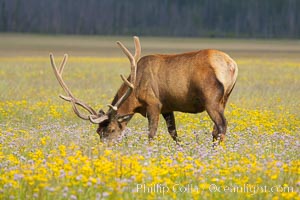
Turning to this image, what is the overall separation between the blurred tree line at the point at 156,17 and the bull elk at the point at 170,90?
124m

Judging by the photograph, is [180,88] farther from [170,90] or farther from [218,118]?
[218,118]

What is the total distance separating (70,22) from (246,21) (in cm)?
3439

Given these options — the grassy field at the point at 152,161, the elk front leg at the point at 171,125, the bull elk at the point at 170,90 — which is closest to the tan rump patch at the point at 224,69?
the bull elk at the point at 170,90

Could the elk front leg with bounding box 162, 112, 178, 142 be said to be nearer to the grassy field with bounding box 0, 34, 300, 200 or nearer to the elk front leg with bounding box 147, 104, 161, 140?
the grassy field with bounding box 0, 34, 300, 200

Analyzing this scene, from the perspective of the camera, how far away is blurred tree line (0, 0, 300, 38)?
138750 mm

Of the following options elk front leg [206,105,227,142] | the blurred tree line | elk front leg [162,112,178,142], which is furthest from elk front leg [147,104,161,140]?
the blurred tree line

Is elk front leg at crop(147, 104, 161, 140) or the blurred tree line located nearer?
elk front leg at crop(147, 104, 161, 140)

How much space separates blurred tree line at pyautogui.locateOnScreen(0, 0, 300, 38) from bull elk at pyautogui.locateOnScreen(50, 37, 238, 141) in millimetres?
124108

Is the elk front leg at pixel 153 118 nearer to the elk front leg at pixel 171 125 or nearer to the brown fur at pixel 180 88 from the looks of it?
the brown fur at pixel 180 88

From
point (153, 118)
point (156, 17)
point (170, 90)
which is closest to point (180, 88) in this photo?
point (170, 90)

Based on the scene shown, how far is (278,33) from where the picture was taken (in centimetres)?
14300

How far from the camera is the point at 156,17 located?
151875 mm

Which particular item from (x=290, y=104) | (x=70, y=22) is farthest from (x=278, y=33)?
(x=290, y=104)

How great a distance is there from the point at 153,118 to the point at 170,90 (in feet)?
1.69
